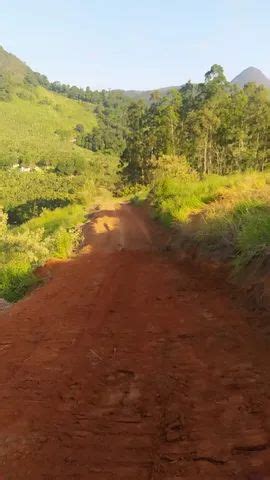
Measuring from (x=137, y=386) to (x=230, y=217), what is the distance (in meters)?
5.45

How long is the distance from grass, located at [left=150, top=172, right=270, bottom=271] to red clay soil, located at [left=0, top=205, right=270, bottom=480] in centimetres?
73

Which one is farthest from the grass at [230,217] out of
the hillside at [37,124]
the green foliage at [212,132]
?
the hillside at [37,124]

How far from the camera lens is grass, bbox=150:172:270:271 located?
24.3ft

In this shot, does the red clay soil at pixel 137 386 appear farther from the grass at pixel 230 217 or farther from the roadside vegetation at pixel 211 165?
the roadside vegetation at pixel 211 165

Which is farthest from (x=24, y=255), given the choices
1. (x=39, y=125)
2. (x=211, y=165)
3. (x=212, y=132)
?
(x=39, y=125)

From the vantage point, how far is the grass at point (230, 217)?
7402 mm

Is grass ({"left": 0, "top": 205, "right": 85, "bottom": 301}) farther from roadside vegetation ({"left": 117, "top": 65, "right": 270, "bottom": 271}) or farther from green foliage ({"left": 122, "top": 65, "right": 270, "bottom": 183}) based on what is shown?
green foliage ({"left": 122, "top": 65, "right": 270, "bottom": 183})

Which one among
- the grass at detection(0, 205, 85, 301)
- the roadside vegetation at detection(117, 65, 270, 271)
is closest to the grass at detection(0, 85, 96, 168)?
the roadside vegetation at detection(117, 65, 270, 271)

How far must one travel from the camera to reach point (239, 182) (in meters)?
14.6

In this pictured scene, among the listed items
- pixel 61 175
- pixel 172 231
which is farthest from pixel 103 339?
pixel 61 175

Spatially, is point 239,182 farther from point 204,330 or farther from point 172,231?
point 204,330

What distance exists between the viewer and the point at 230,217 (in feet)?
30.3

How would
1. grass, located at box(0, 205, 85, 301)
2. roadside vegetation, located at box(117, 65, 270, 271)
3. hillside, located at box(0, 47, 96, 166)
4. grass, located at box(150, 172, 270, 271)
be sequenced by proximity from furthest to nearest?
hillside, located at box(0, 47, 96, 166) → grass, located at box(0, 205, 85, 301) → roadside vegetation, located at box(117, 65, 270, 271) → grass, located at box(150, 172, 270, 271)

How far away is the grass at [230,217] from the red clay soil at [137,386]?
733 millimetres
